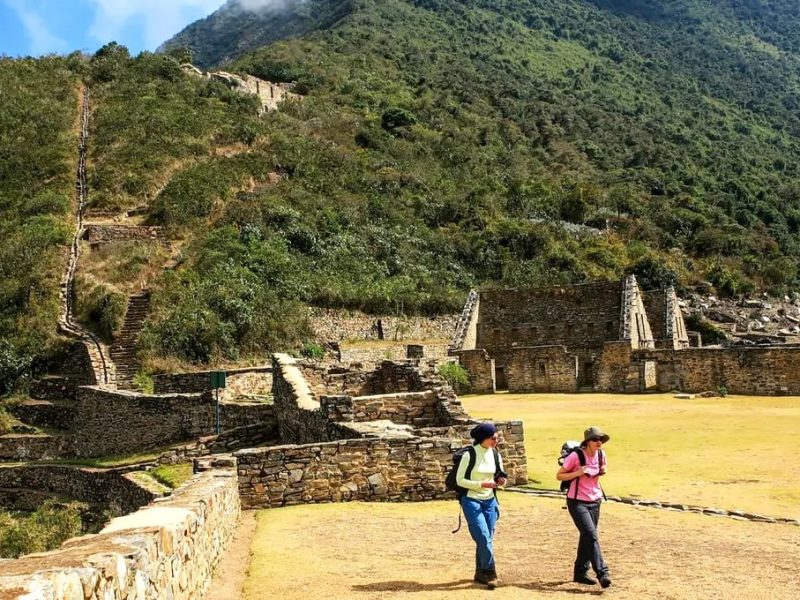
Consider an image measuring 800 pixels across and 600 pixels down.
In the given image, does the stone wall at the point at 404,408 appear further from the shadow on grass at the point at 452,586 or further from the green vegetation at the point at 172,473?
the shadow on grass at the point at 452,586

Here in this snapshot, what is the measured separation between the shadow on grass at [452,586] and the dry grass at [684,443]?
4097 mm

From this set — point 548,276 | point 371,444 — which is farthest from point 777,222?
point 371,444

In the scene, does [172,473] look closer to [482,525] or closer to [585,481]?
[482,525]

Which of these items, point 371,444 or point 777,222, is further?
point 777,222

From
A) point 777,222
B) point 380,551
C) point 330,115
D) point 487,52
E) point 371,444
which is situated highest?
point 487,52

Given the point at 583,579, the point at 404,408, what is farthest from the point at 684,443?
the point at 583,579

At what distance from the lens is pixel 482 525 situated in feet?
22.0

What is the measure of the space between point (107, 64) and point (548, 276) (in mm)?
42862

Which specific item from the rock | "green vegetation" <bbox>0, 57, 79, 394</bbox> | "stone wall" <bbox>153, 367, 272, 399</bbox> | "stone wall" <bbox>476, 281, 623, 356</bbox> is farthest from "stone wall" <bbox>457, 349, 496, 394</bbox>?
the rock

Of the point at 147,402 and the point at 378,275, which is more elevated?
the point at 378,275

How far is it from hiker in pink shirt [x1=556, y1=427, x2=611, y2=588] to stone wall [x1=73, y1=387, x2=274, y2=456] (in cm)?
1431

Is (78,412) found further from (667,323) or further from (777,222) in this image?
(777,222)

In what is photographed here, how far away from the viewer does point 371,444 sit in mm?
10281

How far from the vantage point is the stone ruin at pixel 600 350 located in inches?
940
